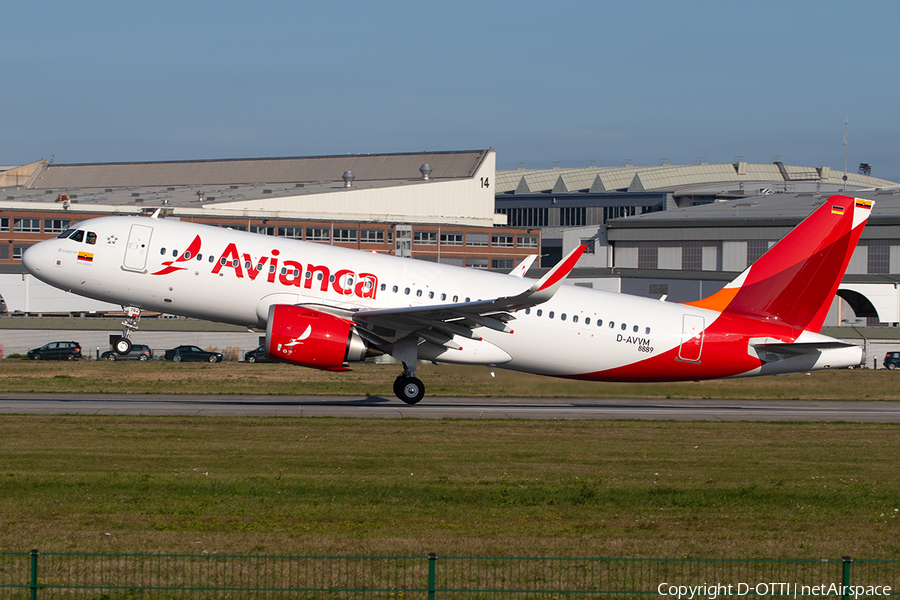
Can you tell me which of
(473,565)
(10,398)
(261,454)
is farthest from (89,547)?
(10,398)

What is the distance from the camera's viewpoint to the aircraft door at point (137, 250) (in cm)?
3067

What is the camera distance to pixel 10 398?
3475cm

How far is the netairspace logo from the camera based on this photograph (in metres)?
11.6

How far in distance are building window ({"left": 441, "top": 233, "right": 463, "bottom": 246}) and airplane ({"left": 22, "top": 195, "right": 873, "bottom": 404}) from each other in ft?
283

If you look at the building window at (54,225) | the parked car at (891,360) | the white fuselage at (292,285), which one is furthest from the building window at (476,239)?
the white fuselage at (292,285)

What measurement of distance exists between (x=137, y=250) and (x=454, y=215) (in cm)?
9954

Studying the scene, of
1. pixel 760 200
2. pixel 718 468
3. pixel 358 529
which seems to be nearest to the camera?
pixel 358 529

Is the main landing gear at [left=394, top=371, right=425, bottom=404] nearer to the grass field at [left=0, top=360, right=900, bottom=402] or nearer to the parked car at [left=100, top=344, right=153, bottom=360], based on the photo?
the grass field at [left=0, top=360, right=900, bottom=402]

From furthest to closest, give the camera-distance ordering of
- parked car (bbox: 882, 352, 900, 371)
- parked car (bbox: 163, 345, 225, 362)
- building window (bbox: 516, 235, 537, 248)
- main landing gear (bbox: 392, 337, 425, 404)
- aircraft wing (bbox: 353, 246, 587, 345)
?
building window (bbox: 516, 235, 537, 248) < parked car (bbox: 163, 345, 225, 362) < parked car (bbox: 882, 352, 900, 371) < main landing gear (bbox: 392, 337, 425, 404) < aircraft wing (bbox: 353, 246, 587, 345)

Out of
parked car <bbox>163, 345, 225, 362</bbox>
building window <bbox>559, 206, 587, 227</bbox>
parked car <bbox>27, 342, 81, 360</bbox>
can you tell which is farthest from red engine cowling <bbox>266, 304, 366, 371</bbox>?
building window <bbox>559, 206, 587, 227</bbox>

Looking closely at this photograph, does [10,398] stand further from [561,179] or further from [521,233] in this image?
[561,179]

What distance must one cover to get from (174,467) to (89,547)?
244 inches

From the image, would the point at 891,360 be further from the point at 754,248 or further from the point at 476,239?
the point at 476,239

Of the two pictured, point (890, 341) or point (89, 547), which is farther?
point (890, 341)
